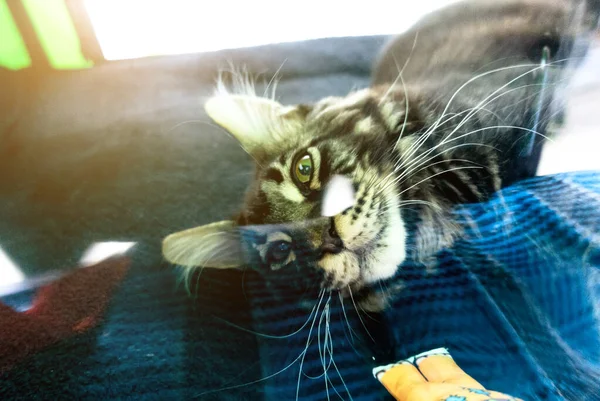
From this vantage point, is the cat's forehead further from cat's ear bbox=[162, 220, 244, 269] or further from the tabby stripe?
cat's ear bbox=[162, 220, 244, 269]

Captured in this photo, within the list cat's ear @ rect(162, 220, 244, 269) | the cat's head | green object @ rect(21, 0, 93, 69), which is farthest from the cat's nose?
green object @ rect(21, 0, 93, 69)

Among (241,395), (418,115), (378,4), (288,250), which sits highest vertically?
(378,4)

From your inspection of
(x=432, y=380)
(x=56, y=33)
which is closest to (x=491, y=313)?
(x=432, y=380)

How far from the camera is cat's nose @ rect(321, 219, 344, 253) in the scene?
1.68 ft

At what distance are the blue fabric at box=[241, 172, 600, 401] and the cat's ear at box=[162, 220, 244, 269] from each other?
0.05 meters

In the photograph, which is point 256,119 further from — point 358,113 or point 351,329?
point 351,329

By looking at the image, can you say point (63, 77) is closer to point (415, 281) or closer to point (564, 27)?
point (415, 281)

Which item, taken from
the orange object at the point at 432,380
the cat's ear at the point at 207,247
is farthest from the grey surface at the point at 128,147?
the orange object at the point at 432,380

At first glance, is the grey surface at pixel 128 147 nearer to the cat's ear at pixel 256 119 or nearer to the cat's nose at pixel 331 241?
the cat's ear at pixel 256 119

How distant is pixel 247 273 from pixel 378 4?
1.29 ft

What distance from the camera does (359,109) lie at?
1.87 feet

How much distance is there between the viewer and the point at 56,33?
55 cm

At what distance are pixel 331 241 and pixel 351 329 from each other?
0.34ft

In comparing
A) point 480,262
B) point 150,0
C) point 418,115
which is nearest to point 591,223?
point 480,262
